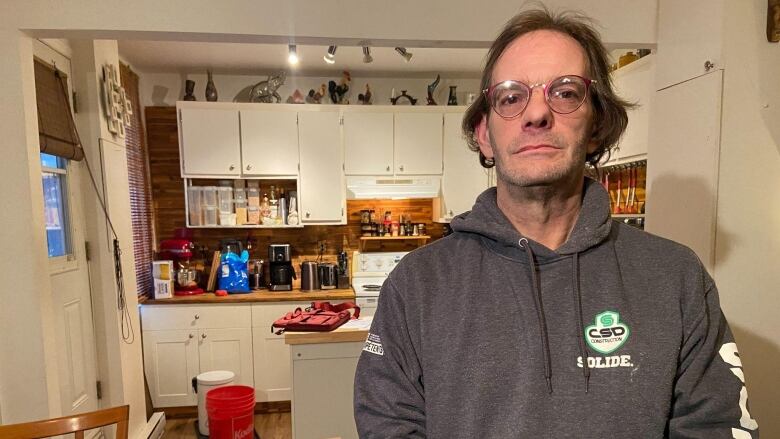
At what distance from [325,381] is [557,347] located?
1583 mm

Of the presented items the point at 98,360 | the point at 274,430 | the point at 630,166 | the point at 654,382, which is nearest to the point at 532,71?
the point at 654,382

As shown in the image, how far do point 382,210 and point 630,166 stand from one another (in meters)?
2.25

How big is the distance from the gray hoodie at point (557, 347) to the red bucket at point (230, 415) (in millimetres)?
2292

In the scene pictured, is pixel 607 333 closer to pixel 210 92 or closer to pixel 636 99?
pixel 636 99

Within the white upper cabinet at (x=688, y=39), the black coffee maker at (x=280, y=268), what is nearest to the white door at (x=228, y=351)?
the black coffee maker at (x=280, y=268)

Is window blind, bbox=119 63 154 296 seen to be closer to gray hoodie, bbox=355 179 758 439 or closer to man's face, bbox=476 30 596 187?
gray hoodie, bbox=355 179 758 439

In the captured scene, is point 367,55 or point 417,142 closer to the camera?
point 367,55

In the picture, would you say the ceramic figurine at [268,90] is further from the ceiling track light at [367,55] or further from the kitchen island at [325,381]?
the kitchen island at [325,381]

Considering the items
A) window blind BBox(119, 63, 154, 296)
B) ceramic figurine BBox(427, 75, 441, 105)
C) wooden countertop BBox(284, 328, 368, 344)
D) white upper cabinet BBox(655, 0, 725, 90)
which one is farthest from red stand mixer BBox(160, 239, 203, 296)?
white upper cabinet BBox(655, 0, 725, 90)

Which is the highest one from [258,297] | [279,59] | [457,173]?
[279,59]

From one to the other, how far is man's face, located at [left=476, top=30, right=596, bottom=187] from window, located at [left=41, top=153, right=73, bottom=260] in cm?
238

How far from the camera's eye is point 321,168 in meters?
3.72

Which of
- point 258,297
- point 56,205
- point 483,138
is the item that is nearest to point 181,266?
point 258,297

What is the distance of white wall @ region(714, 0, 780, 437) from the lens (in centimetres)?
151
